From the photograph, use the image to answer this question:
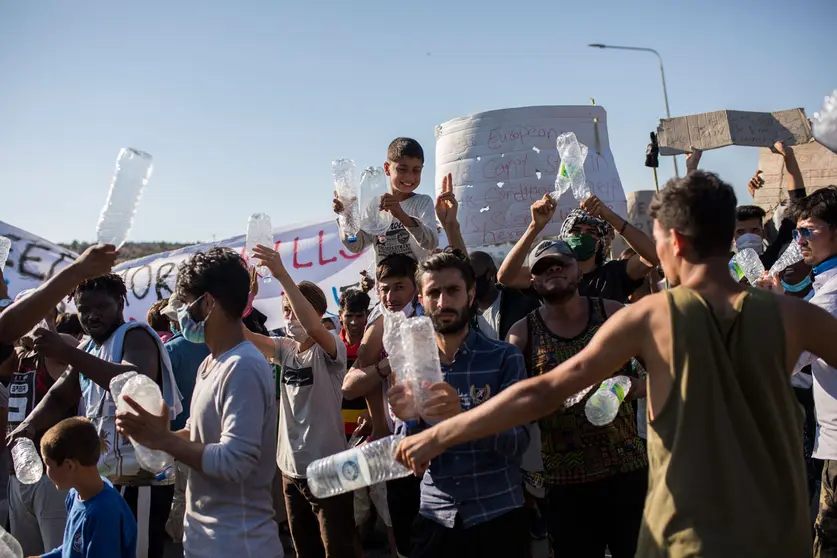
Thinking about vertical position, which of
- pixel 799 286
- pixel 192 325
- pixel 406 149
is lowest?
pixel 799 286

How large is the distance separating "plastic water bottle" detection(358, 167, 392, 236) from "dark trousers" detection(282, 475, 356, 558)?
1642 mm

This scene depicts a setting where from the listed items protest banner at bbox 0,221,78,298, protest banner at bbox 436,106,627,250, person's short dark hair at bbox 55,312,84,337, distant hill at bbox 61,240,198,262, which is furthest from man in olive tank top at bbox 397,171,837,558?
distant hill at bbox 61,240,198,262

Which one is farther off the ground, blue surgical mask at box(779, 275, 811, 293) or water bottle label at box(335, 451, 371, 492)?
blue surgical mask at box(779, 275, 811, 293)

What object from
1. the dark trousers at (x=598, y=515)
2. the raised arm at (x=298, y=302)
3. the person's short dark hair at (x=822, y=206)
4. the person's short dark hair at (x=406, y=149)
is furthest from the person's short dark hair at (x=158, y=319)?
the person's short dark hair at (x=822, y=206)

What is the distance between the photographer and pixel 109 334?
14.4 feet

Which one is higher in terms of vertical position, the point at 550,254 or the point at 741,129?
the point at 741,129

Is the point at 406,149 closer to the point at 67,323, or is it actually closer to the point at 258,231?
the point at 258,231

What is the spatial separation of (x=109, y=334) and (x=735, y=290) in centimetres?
333

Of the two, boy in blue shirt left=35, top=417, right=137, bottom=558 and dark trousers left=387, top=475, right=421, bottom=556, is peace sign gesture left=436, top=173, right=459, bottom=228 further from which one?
boy in blue shirt left=35, top=417, right=137, bottom=558

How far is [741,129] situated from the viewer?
7.73 m

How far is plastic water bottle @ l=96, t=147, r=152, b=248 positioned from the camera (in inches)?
145

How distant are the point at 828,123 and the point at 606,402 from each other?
59.9 inches

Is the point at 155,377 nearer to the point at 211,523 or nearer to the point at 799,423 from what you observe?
the point at 211,523

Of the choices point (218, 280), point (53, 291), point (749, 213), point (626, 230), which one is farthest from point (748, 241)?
point (53, 291)
